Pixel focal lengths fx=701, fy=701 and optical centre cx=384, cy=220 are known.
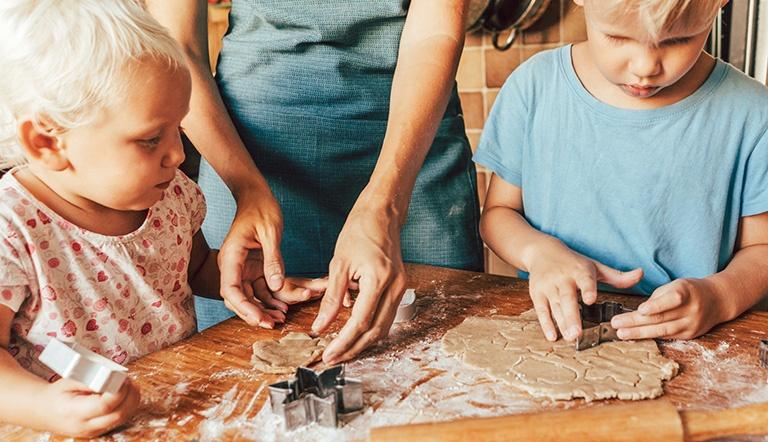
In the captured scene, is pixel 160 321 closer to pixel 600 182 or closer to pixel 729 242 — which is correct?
pixel 600 182

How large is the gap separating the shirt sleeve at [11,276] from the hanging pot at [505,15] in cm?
199

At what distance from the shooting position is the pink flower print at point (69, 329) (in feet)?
3.31

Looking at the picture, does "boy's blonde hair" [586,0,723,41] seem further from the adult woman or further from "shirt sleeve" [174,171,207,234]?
"shirt sleeve" [174,171,207,234]

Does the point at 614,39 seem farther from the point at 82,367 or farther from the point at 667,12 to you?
the point at 82,367

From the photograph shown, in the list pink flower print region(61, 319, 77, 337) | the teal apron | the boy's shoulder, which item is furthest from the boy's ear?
the boy's shoulder

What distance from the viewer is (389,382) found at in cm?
90

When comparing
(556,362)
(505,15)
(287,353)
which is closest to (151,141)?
(287,353)

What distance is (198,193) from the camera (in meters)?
1.29

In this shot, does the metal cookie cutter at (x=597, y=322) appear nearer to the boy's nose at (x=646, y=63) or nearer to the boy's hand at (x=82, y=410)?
the boy's nose at (x=646, y=63)

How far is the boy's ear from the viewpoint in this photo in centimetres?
92

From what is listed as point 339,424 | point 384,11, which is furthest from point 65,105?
point 384,11

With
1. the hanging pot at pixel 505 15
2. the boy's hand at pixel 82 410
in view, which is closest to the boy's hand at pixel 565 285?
the boy's hand at pixel 82 410

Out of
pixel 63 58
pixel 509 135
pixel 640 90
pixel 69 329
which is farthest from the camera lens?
Answer: pixel 509 135

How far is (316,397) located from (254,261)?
0.46 m
